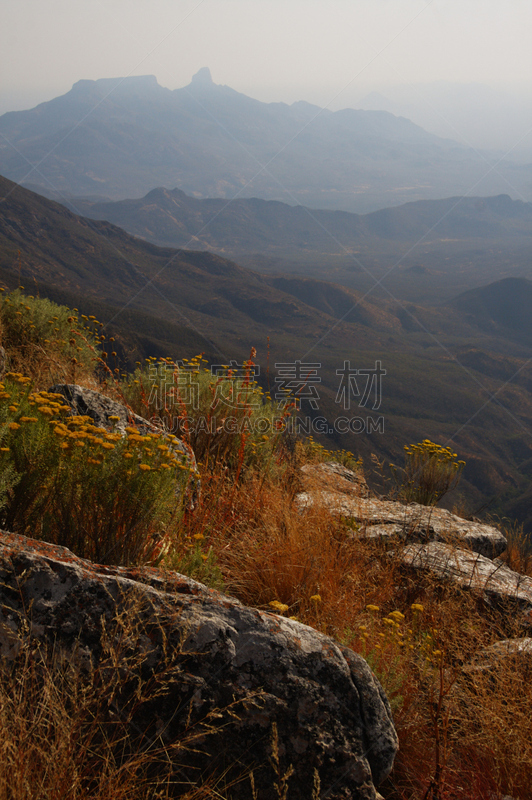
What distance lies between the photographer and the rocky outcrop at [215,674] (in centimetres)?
140

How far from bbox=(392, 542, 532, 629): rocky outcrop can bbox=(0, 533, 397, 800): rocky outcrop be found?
5.46 feet

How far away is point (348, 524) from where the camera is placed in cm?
359

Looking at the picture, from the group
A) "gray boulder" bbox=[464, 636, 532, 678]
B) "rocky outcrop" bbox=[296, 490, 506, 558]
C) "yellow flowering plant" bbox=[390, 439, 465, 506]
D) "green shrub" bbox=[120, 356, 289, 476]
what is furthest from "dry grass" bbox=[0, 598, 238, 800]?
"yellow flowering plant" bbox=[390, 439, 465, 506]

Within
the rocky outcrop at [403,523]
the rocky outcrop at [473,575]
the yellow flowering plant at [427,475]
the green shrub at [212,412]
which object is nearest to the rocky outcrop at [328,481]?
the rocky outcrop at [403,523]

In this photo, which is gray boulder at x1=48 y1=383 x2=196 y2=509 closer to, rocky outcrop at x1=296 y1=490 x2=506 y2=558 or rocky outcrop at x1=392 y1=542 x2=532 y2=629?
rocky outcrop at x1=296 y1=490 x2=506 y2=558

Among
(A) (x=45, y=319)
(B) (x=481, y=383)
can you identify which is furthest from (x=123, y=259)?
(A) (x=45, y=319)

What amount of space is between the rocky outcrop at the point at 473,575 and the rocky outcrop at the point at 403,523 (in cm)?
15

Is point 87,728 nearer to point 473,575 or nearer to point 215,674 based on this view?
point 215,674

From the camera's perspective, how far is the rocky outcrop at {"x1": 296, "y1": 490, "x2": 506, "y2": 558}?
12.5 feet

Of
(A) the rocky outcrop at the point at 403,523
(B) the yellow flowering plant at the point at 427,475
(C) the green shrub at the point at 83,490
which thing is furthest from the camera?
(B) the yellow flowering plant at the point at 427,475

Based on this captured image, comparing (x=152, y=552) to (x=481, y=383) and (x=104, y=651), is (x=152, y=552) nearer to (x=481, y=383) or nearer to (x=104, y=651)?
(x=104, y=651)

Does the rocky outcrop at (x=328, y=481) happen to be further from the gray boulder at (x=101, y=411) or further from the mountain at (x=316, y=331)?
the mountain at (x=316, y=331)

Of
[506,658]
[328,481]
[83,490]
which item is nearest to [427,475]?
[328,481]

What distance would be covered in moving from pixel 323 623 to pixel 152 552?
0.93m
